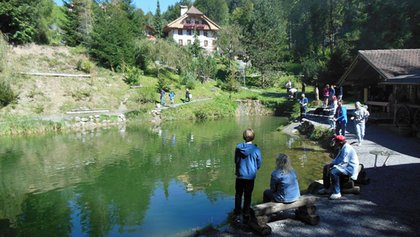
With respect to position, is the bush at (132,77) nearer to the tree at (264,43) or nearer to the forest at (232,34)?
the forest at (232,34)

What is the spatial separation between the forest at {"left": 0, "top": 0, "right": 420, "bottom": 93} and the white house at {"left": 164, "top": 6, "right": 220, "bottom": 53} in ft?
41.4

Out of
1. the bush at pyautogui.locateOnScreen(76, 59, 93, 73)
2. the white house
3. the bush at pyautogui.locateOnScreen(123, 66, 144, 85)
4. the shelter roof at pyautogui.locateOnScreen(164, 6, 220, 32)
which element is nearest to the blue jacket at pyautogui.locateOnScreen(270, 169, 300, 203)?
the bush at pyautogui.locateOnScreen(123, 66, 144, 85)

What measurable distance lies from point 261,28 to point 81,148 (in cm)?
3540

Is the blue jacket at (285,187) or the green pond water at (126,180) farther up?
the blue jacket at (285,187)

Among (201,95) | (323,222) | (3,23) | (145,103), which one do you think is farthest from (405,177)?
(3,23)

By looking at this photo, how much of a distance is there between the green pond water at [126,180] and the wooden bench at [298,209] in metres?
2.21

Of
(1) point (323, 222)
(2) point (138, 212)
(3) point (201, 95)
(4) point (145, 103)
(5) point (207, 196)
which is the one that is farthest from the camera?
(3) point (201, 95)

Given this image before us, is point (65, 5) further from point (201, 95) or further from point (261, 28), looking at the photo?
point (261, 28)

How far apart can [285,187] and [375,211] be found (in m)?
2.25

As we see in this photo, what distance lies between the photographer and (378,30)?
3497 cm

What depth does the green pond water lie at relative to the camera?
30.5ft

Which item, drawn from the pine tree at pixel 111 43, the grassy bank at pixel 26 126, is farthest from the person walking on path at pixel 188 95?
the grassy bank at pixel 26 126

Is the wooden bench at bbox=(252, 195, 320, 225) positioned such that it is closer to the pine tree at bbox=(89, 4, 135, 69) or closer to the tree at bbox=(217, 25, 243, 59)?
the pine tree at bbox=(89, 4, 135, 69)

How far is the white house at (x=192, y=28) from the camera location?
68750 mm
